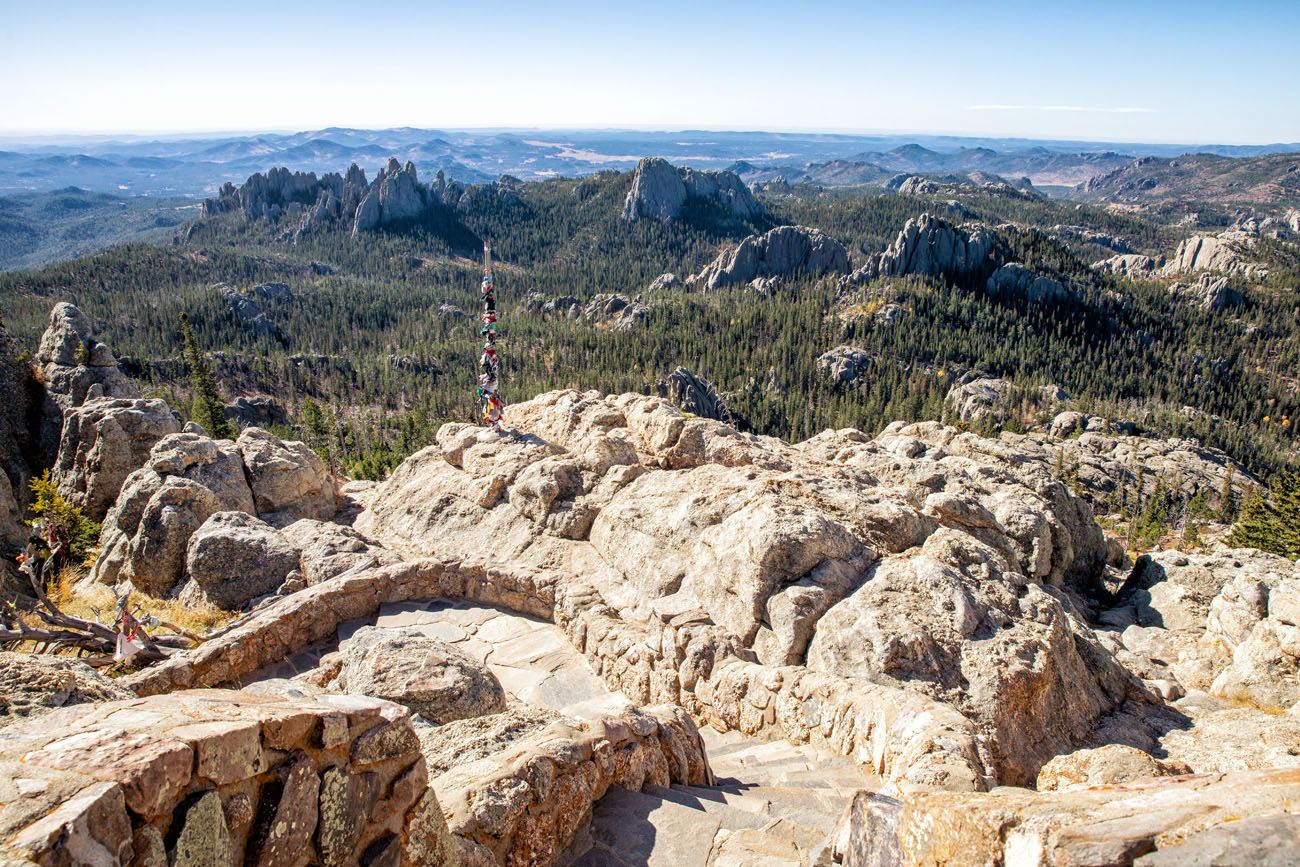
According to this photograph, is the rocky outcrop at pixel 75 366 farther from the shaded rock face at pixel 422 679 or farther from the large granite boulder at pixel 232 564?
the shaded rock face at pixel 422 679

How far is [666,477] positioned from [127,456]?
2479 centimetres

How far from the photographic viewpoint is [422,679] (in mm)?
12031

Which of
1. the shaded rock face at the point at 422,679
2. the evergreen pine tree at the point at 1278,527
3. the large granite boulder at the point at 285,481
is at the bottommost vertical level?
the evergreen pine tree at the point at 1278,527

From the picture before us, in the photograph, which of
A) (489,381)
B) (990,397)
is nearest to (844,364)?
(990,397)

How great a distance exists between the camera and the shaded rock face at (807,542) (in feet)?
46.0

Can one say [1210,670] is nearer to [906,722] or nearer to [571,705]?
[906,722]

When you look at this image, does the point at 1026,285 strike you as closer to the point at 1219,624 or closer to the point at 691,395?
the point at 691,395

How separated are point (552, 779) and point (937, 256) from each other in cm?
19284

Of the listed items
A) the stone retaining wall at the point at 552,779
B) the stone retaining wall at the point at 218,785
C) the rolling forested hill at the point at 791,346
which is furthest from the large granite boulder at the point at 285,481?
the rolling forested hill at the point at 791,346

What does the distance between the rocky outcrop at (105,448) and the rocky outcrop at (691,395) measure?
248 feet

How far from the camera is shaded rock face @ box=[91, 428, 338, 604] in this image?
71.8ft

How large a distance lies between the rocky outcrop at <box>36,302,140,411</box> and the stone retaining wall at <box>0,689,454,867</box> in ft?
147

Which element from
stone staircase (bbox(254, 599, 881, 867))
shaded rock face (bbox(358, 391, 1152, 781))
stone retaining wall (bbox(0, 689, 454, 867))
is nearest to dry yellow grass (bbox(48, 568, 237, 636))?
stone staircase (bbox(254, 599, 881, 867))

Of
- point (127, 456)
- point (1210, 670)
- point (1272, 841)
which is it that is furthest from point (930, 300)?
point (1272, 841)
